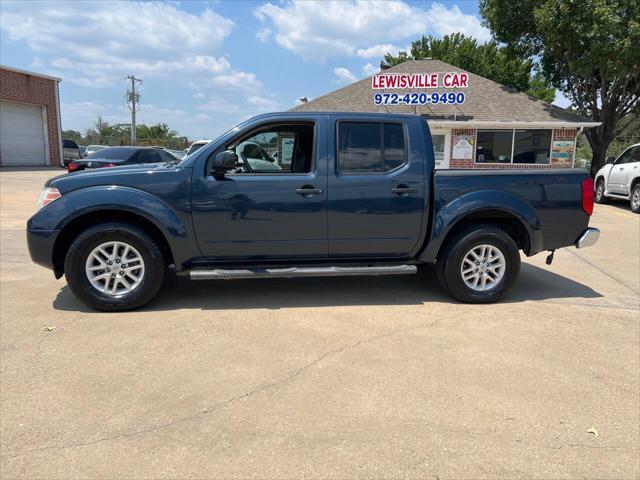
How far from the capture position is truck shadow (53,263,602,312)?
4.98 meters

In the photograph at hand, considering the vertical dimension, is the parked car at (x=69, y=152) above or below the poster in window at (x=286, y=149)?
above

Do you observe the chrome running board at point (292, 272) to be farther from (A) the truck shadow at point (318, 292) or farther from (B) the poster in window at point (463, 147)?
(B) the poster in window at point (463, 147)

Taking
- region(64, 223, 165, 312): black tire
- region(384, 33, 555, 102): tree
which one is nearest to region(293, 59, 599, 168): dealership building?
region(384, 33, 555, 102): tree

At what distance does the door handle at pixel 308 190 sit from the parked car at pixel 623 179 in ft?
39.3

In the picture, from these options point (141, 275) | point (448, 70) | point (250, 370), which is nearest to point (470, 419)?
point (250, 370)

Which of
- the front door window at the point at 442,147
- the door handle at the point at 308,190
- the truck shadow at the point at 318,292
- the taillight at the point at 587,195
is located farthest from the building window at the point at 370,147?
the front door window at the point at 442,147

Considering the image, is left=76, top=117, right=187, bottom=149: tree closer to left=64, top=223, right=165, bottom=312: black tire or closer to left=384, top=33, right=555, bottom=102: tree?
left=384, top=33, right=555, bottom=102: tree

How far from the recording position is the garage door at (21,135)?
90.6ft

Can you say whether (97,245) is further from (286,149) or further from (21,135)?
(21,135)

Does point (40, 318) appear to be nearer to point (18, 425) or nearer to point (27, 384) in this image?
point (27, 384)

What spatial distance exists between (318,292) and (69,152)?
3312cm

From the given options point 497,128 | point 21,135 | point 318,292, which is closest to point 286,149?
point 318,292

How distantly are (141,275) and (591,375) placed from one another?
391cm

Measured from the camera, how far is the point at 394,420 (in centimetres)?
291
